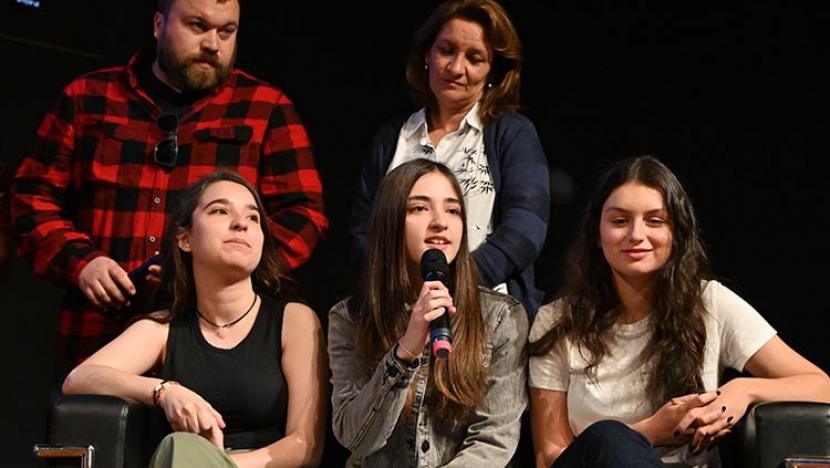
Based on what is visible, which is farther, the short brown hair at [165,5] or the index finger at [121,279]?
the short brown hair at [165,5]

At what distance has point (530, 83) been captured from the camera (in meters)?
3.86

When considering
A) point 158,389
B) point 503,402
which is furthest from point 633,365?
point 158,389

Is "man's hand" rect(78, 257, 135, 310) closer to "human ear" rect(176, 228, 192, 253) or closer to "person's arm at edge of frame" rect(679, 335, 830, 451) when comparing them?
"human ear" rect(176, 228, 192, 253)

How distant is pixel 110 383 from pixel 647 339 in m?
1.17

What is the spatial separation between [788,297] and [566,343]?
138 centimetres

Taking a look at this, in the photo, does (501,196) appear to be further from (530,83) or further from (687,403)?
(530,83)

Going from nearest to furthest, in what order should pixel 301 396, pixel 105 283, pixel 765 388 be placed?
pixel 765 388
pixel 301 396
pixel 105 283

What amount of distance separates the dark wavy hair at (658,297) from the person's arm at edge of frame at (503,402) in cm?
6

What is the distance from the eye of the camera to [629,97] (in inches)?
150

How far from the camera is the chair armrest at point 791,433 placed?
229cm

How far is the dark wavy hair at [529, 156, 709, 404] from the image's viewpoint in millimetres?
2523

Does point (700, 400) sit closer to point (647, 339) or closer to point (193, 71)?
point (647, 339)

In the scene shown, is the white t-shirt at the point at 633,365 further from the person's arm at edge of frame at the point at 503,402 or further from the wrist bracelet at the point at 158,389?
the wrist bracelet at the point at 158,389

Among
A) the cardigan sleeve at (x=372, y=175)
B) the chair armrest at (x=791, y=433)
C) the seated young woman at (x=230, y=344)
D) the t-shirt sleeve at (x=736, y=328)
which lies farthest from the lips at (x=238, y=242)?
the chair armrest at (x=791, y=433)
